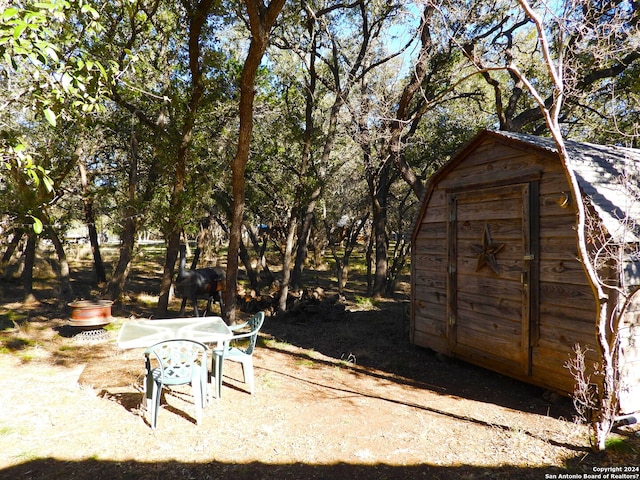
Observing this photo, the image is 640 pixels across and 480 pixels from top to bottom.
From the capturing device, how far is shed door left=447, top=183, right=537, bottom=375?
600 cm

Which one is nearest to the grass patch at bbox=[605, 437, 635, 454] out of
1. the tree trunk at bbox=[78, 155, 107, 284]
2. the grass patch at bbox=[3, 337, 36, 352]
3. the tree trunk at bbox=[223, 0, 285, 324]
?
the tree trunk at bbox=[223, 0, 285, 324]

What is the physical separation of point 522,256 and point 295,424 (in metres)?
4.13

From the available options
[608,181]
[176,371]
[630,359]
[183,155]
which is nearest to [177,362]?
[176,371]

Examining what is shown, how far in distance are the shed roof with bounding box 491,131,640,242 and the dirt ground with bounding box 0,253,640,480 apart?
2.46 meters

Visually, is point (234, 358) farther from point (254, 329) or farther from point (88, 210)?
point (88, 210)

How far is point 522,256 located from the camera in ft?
19.9

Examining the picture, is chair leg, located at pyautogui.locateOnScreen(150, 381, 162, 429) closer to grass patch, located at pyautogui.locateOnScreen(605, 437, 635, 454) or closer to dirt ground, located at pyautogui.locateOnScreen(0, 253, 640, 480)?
dirt ground, located at pyautogui.locateOnScreen(0, 253, 640, 480)

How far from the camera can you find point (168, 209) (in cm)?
982

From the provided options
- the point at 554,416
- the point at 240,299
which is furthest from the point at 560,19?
the point at 240,299

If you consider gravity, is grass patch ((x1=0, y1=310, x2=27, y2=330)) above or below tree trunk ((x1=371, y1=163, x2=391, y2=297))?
below

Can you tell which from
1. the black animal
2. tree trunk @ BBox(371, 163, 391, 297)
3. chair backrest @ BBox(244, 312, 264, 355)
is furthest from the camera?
tree trunk @ BBox(371, 163, 391, 297)

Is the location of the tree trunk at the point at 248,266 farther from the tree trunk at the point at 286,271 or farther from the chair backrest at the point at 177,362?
the chair backrest at the point at 177,362

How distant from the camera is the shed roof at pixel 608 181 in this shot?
183 inches

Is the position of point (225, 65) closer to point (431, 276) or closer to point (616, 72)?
point (431, 276)
